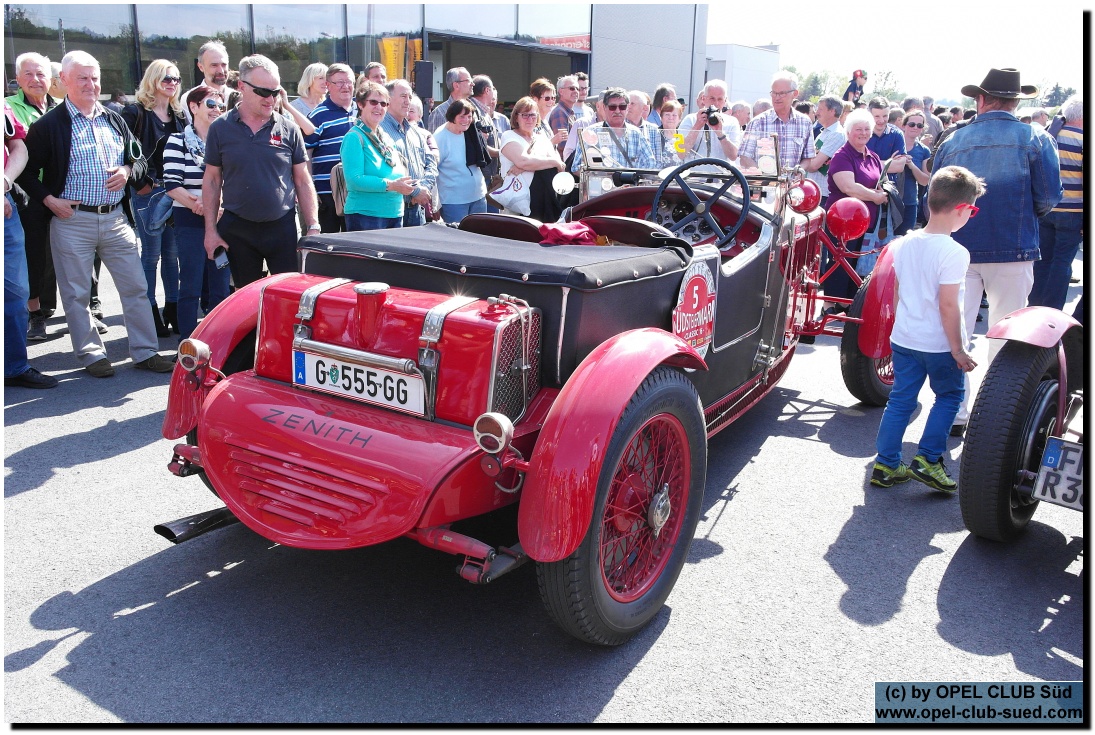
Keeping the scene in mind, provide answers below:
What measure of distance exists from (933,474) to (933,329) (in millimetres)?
695

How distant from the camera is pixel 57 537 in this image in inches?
127

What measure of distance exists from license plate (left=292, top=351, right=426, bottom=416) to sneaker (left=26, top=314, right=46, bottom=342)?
4296mm

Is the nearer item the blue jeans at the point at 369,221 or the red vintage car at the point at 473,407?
the red vintage car at the point at 473,407

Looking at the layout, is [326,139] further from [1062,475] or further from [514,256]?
[1062,475]

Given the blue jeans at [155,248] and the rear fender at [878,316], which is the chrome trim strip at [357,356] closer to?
the rear fender at [878,316]

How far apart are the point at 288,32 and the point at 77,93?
26.8 feet

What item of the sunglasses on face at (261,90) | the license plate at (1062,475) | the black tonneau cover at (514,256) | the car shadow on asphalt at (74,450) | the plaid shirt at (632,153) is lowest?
the car shadow on asphalt at (74,450)

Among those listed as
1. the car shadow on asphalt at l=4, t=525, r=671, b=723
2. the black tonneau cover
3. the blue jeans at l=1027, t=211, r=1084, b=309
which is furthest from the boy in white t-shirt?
the blue jeans at l=1027, t=211, r=1084, b=309

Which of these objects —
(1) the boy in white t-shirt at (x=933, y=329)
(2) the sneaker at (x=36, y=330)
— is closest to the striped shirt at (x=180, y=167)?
(2) the sneaker at (x=36, y=330)

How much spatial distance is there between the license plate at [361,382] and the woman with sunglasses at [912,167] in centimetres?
718

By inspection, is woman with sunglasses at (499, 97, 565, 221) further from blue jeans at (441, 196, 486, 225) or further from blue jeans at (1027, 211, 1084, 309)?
blue jeans at (1027, 211, 1084, 309)

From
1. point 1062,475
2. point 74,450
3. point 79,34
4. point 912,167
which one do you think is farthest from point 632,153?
point 79,34

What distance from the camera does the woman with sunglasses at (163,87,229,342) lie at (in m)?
5.41

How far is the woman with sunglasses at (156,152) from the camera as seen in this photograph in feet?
19.9
